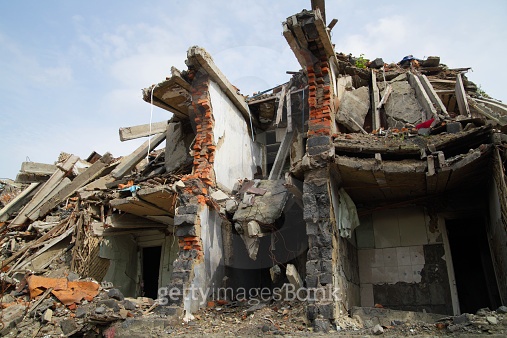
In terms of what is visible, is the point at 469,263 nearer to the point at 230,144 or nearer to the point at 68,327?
the point at 230,144

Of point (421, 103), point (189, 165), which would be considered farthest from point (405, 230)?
point (189, 165)

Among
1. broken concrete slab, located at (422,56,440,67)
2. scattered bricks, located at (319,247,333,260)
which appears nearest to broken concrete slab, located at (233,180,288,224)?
scattered bricks, located at (319,247,333,260)

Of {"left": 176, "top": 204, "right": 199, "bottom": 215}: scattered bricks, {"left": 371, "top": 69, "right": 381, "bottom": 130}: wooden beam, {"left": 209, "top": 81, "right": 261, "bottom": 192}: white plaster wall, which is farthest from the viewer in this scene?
{"left": 371, "top": 69, "right": 381, "bottom": 130}: wooden beam

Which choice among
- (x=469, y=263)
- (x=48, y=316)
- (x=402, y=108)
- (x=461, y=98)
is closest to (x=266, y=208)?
(x=402, y=108)

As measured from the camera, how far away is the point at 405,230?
9109mm

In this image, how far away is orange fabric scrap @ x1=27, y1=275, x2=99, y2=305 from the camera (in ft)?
27.1

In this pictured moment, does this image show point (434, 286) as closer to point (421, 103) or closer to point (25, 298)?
point (421, 103)

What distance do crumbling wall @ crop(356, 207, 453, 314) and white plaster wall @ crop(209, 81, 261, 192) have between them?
11.0ft

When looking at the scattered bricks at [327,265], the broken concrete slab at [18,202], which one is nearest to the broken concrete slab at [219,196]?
the scattered bricks at [327,265]

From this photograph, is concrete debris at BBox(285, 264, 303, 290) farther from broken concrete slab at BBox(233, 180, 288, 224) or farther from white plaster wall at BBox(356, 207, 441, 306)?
white plaster wall at BBox(356, 207, 441, 306)

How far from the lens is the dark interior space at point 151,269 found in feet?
39.2

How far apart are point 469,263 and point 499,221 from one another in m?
4.61

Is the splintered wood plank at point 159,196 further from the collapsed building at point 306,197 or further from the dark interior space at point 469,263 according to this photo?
the dark interior space at point 469,263

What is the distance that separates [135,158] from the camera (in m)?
11.6
